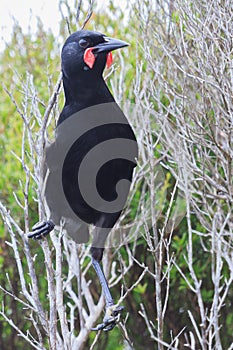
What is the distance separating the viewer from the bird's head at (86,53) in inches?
61.7

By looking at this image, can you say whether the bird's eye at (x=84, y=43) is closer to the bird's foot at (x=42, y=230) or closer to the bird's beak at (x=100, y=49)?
the bird's beak at (x=100, y=49)

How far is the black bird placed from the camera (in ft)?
5.13

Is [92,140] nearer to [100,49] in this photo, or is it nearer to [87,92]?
[87,92]

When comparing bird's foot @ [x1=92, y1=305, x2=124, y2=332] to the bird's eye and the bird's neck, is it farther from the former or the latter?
the bird's eye

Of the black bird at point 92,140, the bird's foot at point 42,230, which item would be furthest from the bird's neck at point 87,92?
the bird's foot at point 42,230

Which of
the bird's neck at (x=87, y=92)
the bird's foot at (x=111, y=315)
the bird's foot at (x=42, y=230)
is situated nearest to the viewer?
the bird's neck at (x=87, y=92)

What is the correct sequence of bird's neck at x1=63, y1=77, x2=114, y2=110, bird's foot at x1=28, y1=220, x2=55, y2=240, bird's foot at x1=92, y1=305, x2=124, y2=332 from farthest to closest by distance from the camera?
bird's foot at x1=28, y1=220, x2=55, y2=240 < bird's foot at x1=92, y1=305, x2=124, y2=332 < bird's neck at x1=63, y1=77, x2=114, y2=110

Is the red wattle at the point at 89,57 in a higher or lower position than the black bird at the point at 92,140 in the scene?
higher

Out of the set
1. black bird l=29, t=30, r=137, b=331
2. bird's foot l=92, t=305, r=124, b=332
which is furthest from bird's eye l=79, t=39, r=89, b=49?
bird's foot l=92, t=305, r=124, b=332

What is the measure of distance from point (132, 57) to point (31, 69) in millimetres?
1220

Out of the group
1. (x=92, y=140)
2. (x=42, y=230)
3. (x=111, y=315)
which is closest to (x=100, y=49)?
(x=92, y=140)

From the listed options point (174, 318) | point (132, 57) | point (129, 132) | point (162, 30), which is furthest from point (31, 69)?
point (129, 132)

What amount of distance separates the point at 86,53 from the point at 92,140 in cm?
21

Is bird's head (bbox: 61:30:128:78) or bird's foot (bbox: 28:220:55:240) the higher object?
bird's head (bbox: 61:30:128:78)
